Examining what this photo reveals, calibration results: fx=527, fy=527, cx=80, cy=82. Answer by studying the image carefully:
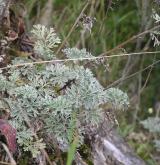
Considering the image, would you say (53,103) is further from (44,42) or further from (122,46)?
(122,46)

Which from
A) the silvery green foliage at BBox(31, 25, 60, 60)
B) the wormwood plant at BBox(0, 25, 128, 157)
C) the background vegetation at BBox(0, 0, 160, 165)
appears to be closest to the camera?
the wormwood plant at BBox(0, 25, 128, 157)

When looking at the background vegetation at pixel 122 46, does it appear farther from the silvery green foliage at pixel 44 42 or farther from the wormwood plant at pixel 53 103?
the wormwood plant at pixel 53 103

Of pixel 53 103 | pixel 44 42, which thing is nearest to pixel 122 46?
pixel 44 42

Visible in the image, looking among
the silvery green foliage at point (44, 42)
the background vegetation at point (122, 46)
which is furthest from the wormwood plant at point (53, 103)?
the background vegetation at point (122, 46)

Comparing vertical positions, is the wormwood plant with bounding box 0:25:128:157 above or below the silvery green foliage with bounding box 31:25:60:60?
below

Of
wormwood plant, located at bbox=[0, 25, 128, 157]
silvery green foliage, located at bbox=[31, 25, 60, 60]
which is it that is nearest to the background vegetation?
silvery green foliage, located at bbox=[31, 25, 60, 60]

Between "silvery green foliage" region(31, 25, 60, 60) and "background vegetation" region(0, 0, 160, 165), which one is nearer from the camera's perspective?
"silvery green foliage" region(31, 25, 60, 60)

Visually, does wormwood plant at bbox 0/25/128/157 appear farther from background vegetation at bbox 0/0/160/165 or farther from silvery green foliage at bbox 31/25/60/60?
background vegetation at bbox 0/0/160/165

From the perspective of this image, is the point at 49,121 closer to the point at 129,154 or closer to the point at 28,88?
the point at 28,88

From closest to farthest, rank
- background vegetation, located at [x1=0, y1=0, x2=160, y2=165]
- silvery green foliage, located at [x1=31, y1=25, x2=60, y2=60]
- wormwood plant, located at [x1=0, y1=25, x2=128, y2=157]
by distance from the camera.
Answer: wormwood plant, located at [x1=0, y1=25, x2=128, y2=157], silvery green foliage, located at [x1=31, y1=25, x2=60, y2=60], background vegetation, located at [x1=0, y1=0, x2=160, y2=165]
